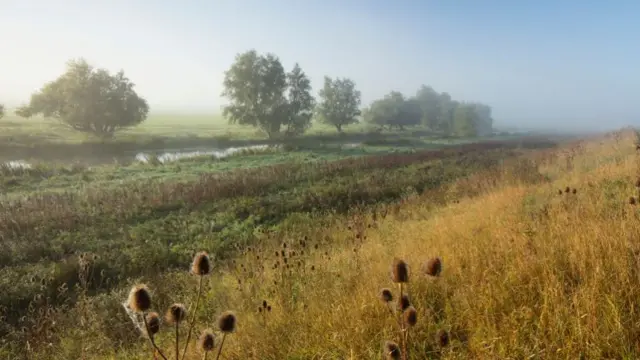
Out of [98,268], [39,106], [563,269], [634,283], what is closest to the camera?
[634,283]

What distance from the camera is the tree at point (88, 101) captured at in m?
39.2

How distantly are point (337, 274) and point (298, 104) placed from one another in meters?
49.8

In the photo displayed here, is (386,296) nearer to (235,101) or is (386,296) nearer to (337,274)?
(337,274)

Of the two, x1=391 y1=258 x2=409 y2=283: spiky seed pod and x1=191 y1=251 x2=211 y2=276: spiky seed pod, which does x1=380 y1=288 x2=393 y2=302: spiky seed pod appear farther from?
x1=191 y1=251 x2=211 y2=276: spiky seed pod

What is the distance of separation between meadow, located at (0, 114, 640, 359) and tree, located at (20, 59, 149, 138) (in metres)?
32.0

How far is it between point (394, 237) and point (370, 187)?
823 centimetres

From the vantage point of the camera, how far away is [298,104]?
53.0m

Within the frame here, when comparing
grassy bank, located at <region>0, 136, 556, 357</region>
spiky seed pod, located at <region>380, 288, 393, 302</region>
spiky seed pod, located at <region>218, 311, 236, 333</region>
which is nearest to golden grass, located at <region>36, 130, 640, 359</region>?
spiky seed pod, located at <region>380, 288, 393, 302</region>

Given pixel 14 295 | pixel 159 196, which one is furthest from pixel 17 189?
pixel 14 295

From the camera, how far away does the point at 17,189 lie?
54.6ft

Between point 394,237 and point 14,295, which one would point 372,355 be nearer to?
point 394,237

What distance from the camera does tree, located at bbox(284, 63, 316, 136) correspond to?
51469mm

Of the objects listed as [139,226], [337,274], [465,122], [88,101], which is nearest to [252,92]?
[88,101]

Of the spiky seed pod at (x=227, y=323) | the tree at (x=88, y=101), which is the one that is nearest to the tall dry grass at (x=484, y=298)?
the spiky seed pod at (x=227, y=323)
